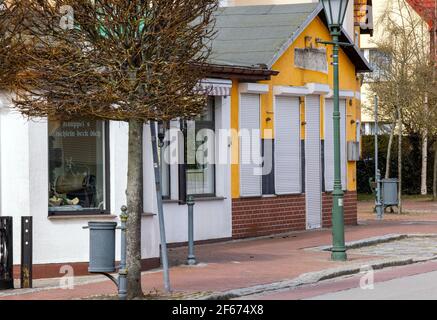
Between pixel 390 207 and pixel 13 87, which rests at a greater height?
pixel 13 87

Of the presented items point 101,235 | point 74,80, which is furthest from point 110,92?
point 101,235

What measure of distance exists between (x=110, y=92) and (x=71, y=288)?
144 inches

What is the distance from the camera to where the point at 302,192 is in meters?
26.6

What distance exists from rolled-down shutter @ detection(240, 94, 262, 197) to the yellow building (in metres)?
0.02

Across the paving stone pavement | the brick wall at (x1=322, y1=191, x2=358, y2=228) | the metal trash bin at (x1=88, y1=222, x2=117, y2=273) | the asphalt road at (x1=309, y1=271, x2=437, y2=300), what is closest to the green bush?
the brick wall at (x1=322, y1=191, x2=358, y2=228)

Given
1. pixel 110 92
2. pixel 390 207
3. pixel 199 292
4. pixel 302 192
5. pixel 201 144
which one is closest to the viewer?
pixel 110 92

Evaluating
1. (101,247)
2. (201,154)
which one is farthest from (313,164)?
(101,247)

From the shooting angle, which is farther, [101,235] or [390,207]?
[390,207]

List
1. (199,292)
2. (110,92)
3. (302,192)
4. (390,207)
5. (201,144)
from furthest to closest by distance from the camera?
(390,207)
(302,192)
(201,144)
(199,292)
(110,92)

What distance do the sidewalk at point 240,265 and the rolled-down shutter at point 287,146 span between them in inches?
49.7

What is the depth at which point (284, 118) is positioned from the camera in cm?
2600

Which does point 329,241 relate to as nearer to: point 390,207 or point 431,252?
point 431,252

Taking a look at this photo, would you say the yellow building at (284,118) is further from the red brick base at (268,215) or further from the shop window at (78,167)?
the shop window at (78,167)

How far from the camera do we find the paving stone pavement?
21.0m
